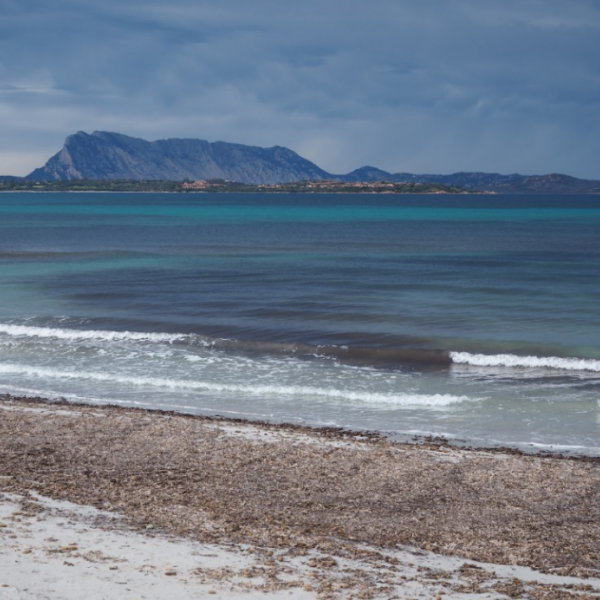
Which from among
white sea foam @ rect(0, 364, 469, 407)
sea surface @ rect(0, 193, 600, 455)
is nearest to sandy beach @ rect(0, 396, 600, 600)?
sea surface @ rect(0, 193, 600, 455)

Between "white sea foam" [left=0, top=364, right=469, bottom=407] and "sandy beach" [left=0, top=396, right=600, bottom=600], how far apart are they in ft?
10.0

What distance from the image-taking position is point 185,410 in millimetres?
15641

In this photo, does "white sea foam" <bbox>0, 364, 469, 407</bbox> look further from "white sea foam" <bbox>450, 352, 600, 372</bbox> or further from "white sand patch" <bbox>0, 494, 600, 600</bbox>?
"white sand patch" <bbox>0, 494, 600, 600</bbox>

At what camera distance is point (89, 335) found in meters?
23.5

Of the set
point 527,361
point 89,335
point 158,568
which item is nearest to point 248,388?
point 527,361

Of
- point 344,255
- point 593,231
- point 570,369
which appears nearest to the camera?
point 570,369

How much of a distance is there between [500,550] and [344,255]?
40672 millimetres

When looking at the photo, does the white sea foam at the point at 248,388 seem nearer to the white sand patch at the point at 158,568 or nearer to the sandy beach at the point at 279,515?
the sandy beach at the point at 279,515

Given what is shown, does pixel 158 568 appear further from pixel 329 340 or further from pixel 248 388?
pixel 329 340

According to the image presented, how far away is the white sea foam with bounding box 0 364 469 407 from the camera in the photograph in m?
16.4

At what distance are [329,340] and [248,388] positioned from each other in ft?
19.0

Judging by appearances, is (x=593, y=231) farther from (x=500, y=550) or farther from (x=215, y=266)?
(x=500, y=550)

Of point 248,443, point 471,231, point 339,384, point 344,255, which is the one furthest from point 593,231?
point 248,443

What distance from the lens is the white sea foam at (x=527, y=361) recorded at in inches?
770
